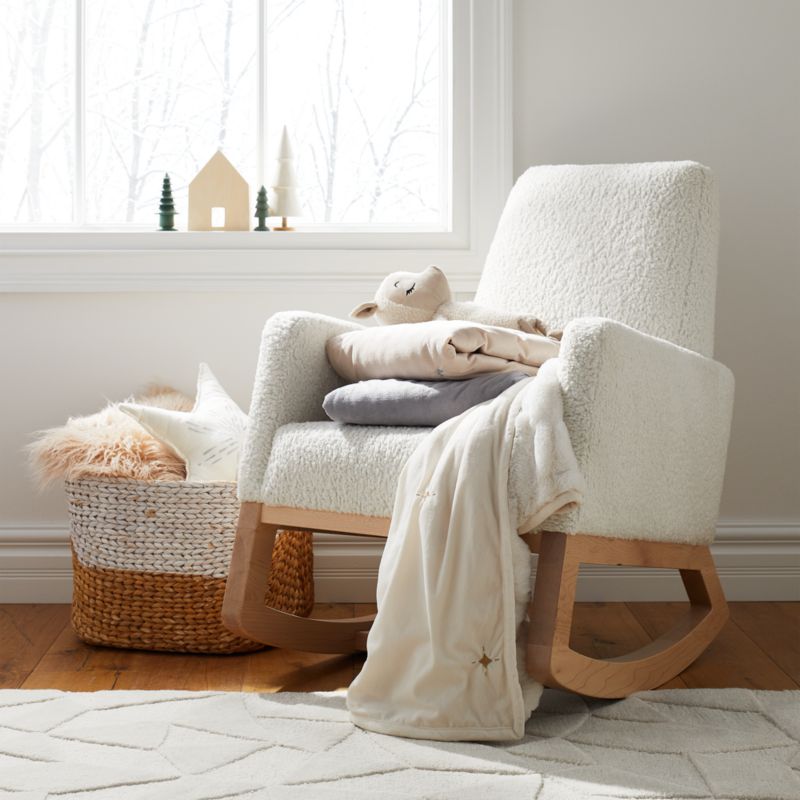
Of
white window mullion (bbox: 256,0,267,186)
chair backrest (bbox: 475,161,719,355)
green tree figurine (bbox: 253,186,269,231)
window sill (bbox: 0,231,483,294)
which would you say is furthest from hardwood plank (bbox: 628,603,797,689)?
white window mullion (bbox: 256,0,267,186)

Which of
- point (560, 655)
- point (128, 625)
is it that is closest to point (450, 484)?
point (560, 655)

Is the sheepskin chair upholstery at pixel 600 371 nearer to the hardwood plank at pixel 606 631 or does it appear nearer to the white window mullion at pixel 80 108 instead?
the hardwood plank at pixel 606 631

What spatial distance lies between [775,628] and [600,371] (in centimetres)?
90

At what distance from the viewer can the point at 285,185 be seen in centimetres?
235

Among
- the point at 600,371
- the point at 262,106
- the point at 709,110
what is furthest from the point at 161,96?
the point at 600,371

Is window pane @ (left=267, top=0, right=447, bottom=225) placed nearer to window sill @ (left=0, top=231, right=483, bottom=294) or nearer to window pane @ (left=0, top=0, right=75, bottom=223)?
window sill @ (left=0, top=231, right=483, bottom=294)

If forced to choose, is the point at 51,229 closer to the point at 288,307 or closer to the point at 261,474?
the point at 288,307

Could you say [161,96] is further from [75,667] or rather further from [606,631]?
[606,631]

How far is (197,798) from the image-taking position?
45.9 inches

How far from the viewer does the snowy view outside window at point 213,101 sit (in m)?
2.42

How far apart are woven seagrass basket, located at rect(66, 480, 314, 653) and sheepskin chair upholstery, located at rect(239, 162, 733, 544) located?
215 millimetres

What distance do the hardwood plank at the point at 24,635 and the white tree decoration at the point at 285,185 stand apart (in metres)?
0.96

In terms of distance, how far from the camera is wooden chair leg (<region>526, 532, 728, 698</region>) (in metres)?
1.38

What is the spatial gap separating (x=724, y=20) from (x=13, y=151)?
1596 millimetres
